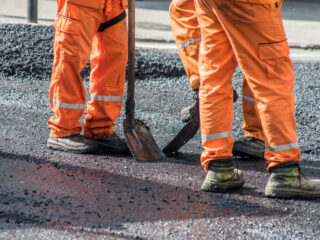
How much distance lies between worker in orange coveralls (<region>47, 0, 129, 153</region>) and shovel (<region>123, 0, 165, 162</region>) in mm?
112

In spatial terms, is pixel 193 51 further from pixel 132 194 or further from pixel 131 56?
pixel 132 194

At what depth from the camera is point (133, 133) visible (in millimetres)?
4000

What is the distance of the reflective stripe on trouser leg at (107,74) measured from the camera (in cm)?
404

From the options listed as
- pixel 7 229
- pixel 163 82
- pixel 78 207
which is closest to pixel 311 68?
pixel 163 82

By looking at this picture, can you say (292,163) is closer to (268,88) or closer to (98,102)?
(268,88)

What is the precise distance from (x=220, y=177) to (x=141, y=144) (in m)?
0.83

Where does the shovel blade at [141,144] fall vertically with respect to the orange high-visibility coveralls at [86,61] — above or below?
below

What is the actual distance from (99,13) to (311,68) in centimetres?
389

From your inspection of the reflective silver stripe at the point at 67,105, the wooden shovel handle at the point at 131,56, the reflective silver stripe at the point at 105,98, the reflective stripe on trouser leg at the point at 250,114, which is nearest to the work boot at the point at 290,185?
the reflective stripe on trouser leg at the point at 250,114

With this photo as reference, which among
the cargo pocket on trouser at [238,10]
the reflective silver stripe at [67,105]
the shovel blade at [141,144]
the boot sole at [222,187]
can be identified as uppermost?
the cargo pocket on trouser at [238,10]

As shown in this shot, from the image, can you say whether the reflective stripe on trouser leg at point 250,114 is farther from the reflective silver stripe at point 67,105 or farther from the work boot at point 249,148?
the reflective silver stripe at point 67,105

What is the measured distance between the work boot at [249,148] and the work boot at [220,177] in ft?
2.24

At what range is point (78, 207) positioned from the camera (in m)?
3.01

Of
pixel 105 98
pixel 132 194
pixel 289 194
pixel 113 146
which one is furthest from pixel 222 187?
pixel 105 98
